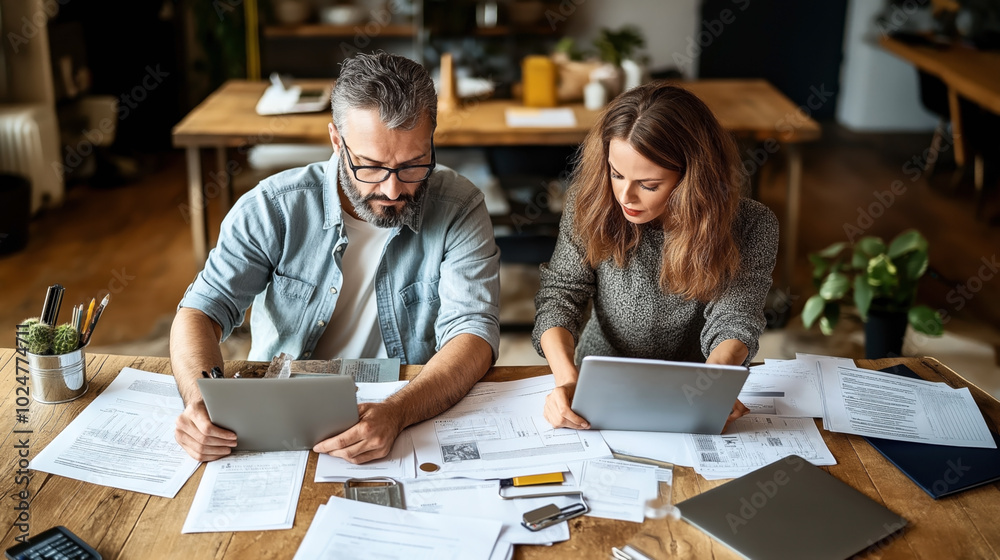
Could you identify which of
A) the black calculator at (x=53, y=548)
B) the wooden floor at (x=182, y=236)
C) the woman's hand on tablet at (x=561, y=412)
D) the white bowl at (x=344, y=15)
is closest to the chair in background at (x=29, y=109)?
the wooden floor at (x=182, y=236)

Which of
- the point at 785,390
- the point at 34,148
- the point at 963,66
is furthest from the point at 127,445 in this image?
the point at 963,66

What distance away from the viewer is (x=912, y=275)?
267 cm

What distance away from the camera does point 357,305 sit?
1.78 metres

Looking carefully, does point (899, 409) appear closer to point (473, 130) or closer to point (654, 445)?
point (654, 445)

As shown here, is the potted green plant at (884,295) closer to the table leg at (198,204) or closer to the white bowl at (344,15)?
the table leg at (198,204)

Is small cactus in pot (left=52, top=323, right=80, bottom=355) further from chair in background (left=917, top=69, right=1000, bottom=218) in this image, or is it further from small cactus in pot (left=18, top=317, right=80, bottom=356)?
chair in background (left=917, top=69, right=1000, bottom=218)

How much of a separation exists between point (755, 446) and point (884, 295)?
1572 millimetres

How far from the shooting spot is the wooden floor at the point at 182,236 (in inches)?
130

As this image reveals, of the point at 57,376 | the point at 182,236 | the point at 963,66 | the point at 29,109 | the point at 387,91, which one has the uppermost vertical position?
the point at 387,91

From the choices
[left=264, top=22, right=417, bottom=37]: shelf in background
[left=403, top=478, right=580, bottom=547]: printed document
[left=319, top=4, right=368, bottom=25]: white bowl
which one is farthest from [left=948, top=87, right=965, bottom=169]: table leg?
[left=403, top=478, right=580, bottom=547]: printed document

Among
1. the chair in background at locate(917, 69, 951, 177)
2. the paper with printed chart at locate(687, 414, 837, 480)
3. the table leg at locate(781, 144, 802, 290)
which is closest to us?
the paper with printed chart at locate(687, 414, 837, 480)

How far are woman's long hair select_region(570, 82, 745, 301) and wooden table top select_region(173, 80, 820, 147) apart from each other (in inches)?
45.8

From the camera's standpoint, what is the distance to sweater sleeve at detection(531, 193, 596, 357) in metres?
1.72

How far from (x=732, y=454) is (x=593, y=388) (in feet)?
0.81
